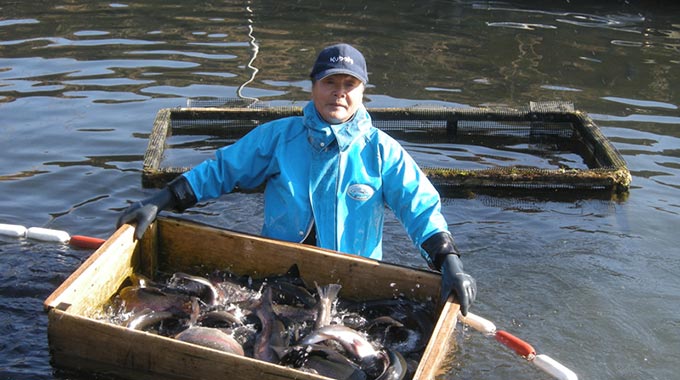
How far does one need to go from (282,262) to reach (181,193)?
75 cm

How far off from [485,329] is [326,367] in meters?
1.21

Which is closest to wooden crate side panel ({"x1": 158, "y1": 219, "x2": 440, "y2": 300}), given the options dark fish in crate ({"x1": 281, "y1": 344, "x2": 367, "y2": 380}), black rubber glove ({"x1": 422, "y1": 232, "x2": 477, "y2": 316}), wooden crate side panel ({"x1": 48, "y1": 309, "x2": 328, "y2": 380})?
black rubber glove ({"x1": 422, "y1": 232, "x2": 477, "y2": 316})

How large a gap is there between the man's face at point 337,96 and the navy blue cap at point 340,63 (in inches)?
2.5

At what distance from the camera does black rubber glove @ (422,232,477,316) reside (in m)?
4.48

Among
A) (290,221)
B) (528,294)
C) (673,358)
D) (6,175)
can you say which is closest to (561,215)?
(528,294)

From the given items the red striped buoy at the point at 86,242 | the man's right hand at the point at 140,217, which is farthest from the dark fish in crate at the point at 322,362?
the red striped buoy at the point at 86,242

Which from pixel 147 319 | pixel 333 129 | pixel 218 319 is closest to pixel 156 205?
pixel 147 319

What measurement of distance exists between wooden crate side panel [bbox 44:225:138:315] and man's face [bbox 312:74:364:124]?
1.37m

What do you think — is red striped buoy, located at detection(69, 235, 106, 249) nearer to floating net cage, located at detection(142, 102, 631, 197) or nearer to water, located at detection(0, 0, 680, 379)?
water, located at detection(0, 0, 680, 379)

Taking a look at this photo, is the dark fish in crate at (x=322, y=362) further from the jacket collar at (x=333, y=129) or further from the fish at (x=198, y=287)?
the jacket collar at (x=333, y=129)

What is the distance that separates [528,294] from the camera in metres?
6.44

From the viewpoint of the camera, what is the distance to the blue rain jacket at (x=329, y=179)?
5.00 meters

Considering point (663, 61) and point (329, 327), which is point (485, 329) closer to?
point (329, 327)

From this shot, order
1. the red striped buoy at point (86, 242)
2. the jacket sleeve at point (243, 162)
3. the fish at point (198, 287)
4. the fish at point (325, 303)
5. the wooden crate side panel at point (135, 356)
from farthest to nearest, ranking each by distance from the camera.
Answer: the red striped buoy at point (86, 242)
the jacket sleeve at point (243, 162)
the fish at point (198, 287)
the fish at point (325, 303)
the wooden crate side panel at point (135, 356)
